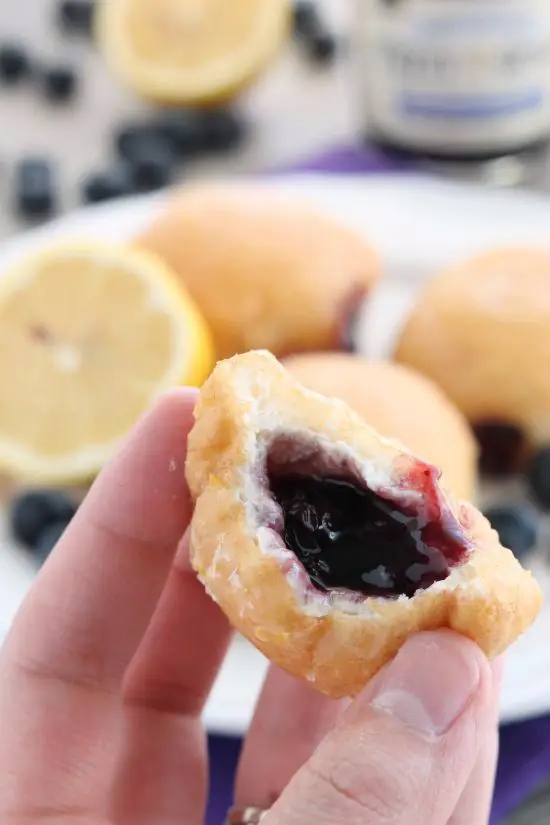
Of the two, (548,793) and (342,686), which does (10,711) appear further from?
(548,793)

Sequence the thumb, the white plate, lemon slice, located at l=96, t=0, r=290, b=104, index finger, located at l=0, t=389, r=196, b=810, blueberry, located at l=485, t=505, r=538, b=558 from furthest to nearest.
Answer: lemon slice, located at l=96, t=0, r=290, b=104 < the white plate < blueberry, located at l=485, t=505, r=538, b=558 < index finger, located at l=0, t=389, r=196, b=810 < the thumb

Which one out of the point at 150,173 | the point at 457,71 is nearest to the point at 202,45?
the point at 150,173

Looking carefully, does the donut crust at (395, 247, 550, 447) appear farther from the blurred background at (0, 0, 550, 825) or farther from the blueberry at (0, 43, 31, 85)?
the blueberry at (0, 43, 31, 85)

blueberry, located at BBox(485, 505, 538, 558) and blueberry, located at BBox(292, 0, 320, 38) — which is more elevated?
blueberry, located at BBox(292, 0, 320, 38)

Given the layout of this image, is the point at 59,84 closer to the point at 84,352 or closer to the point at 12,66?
the point at 12,66

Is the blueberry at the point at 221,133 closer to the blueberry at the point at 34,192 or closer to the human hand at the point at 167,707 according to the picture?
the blueberry at the point at 34,192

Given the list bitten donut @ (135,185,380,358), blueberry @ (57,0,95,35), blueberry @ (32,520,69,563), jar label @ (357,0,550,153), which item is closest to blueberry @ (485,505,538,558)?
bitten donut @ (135,185,380,358)

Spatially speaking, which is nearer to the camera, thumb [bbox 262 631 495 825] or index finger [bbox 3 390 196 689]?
thumb [bbox 262 631 495 825]
